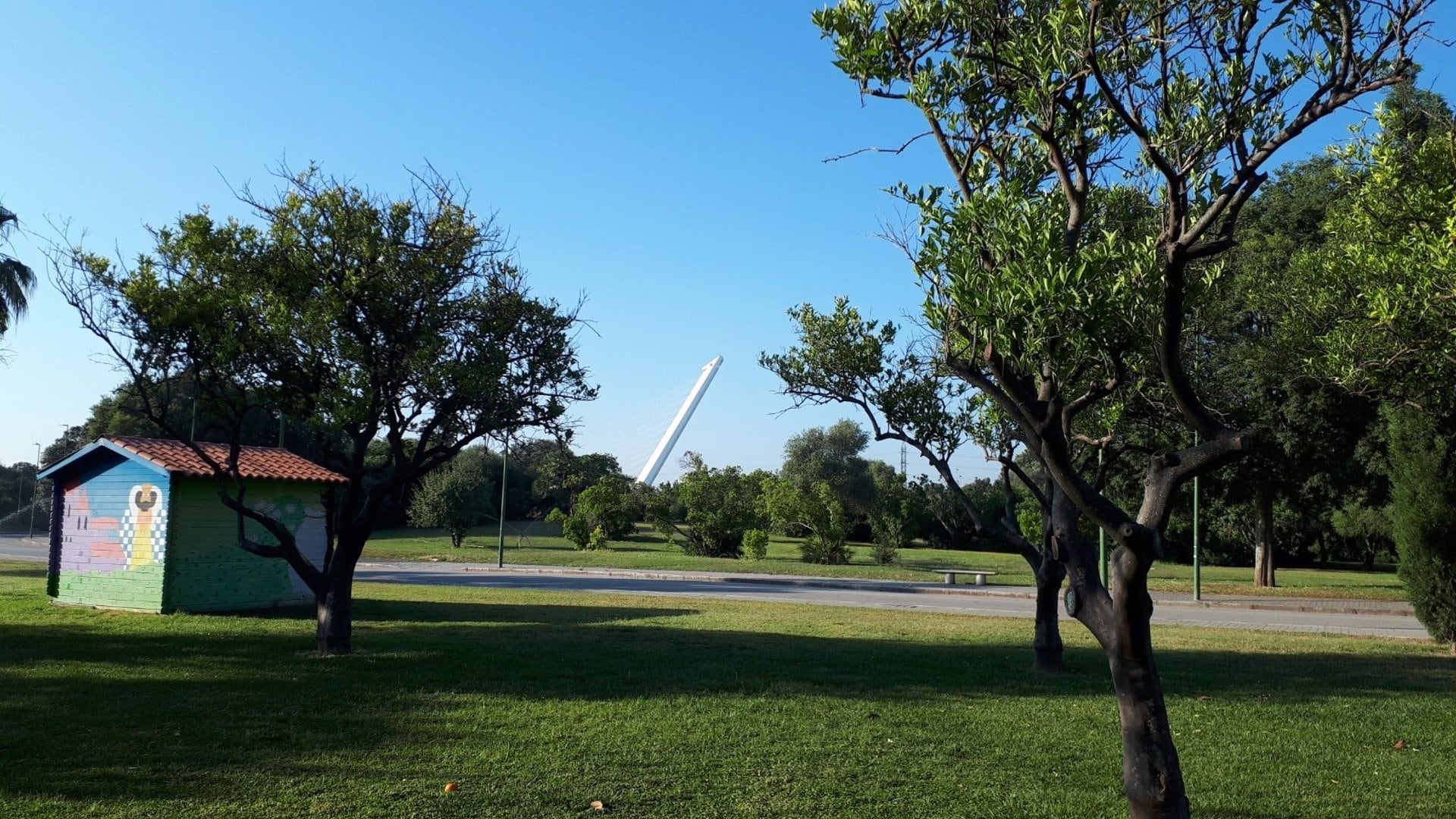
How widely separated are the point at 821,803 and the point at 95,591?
58.0 feet

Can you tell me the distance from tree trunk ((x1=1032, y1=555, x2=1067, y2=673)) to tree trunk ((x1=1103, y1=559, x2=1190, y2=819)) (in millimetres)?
6877

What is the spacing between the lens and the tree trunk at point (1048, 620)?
1257 centimetres

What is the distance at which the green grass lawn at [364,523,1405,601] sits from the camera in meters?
32.7

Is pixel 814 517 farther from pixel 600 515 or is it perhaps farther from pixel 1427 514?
pixel 1427 514

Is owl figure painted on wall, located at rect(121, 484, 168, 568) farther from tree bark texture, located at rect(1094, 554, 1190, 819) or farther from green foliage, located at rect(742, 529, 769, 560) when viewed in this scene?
green foliage, located at rect(742, 529, 769, 560)

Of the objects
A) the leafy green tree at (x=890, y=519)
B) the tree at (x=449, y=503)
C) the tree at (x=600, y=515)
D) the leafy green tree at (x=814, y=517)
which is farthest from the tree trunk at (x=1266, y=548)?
the tree at (x=449, y=503)

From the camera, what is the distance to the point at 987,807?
6711 mm

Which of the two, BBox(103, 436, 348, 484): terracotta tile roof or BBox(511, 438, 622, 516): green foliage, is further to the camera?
BBox(511, 438, 622, 516): green foliage

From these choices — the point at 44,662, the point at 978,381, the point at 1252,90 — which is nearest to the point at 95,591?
the point at 44,662

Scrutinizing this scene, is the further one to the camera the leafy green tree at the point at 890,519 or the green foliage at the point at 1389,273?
the leafy green tree at the point at 890,519

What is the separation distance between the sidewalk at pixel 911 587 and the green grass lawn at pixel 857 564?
4.07 feet

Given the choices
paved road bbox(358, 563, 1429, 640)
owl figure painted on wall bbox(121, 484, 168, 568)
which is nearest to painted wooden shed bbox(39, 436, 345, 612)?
owl figure painted on wall bbox(121, 484, 168, 568)

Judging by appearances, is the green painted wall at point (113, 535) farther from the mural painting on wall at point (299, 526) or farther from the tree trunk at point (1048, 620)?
the tree trunk at point (1048, 620)

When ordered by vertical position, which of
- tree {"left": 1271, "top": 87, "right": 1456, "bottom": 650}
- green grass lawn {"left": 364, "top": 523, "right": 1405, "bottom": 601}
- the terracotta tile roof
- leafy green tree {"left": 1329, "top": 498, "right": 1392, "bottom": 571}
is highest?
tree {"left": 1271, "top": 87, "right": 1456, "bottom": 650}
